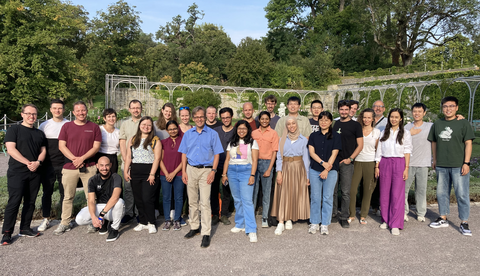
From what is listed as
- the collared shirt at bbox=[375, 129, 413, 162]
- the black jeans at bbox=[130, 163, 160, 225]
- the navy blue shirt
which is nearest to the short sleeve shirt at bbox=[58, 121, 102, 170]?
the black jeans at bbox=[130, 163, 160, 225]

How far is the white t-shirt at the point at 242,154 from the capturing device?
13.9 ft

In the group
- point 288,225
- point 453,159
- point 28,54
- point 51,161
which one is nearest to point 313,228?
point 288,225

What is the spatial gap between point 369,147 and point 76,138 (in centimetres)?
430

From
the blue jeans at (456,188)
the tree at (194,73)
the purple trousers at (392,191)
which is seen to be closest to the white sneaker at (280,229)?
the purple trousers at (392,191)

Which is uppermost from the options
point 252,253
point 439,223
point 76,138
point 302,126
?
point 302,126

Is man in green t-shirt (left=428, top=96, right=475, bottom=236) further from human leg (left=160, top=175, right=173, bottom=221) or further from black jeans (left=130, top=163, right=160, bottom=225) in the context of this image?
black jeans (left=130, top=163, right=160, bottom=225)

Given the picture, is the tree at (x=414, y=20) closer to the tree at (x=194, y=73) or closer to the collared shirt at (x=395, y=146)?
the tree at (x=194, y=73)

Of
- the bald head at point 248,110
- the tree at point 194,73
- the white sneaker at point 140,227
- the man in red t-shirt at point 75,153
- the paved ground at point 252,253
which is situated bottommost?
the paved ground at point 252,253

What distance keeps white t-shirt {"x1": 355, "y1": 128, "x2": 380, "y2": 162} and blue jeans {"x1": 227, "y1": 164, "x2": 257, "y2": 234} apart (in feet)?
6.14

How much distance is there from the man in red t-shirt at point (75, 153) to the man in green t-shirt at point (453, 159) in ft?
16.6

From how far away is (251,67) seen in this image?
3716cm

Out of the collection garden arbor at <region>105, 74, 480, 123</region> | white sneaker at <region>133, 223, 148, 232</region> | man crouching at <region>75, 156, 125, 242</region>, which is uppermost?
garden arbor at <region>105, 74, 480, 123</region>

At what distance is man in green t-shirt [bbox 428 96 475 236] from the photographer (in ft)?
14.9

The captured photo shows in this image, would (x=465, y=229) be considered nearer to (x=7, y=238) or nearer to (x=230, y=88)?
(x=7, y=238)
